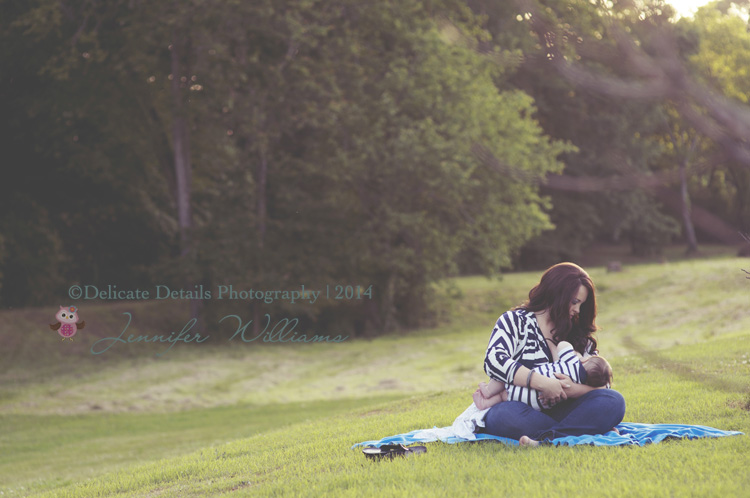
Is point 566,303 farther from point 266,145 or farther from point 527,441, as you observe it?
point 266,145

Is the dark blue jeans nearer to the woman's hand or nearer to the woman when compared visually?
the woman

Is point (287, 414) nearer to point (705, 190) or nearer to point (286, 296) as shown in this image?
point (286, 296)

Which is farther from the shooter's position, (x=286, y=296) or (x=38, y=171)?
(x=38, y=171)

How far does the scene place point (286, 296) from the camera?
24.4 meters

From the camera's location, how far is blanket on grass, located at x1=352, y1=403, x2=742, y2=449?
6480mm

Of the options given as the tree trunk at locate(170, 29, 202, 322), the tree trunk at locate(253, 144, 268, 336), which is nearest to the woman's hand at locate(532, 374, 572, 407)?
the tree trunk at locate(253, 144, 268, 336)

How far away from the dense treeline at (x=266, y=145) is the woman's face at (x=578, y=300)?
17809mm

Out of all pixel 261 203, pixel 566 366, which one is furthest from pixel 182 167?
pixel 566 366

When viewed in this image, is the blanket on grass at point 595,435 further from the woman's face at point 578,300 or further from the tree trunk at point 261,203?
the tree trunk at point 261,203

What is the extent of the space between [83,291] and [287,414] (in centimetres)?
1571

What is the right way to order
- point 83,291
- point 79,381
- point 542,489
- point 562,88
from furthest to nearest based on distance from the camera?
1. point 562,88
2. point 83,291
3. point 79,381
4. point 542,489

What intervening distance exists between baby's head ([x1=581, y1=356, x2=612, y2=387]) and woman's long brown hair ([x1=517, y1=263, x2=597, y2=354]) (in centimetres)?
26

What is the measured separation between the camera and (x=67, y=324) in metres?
25.4

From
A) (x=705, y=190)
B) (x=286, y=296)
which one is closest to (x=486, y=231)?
(x=286, y=296)
